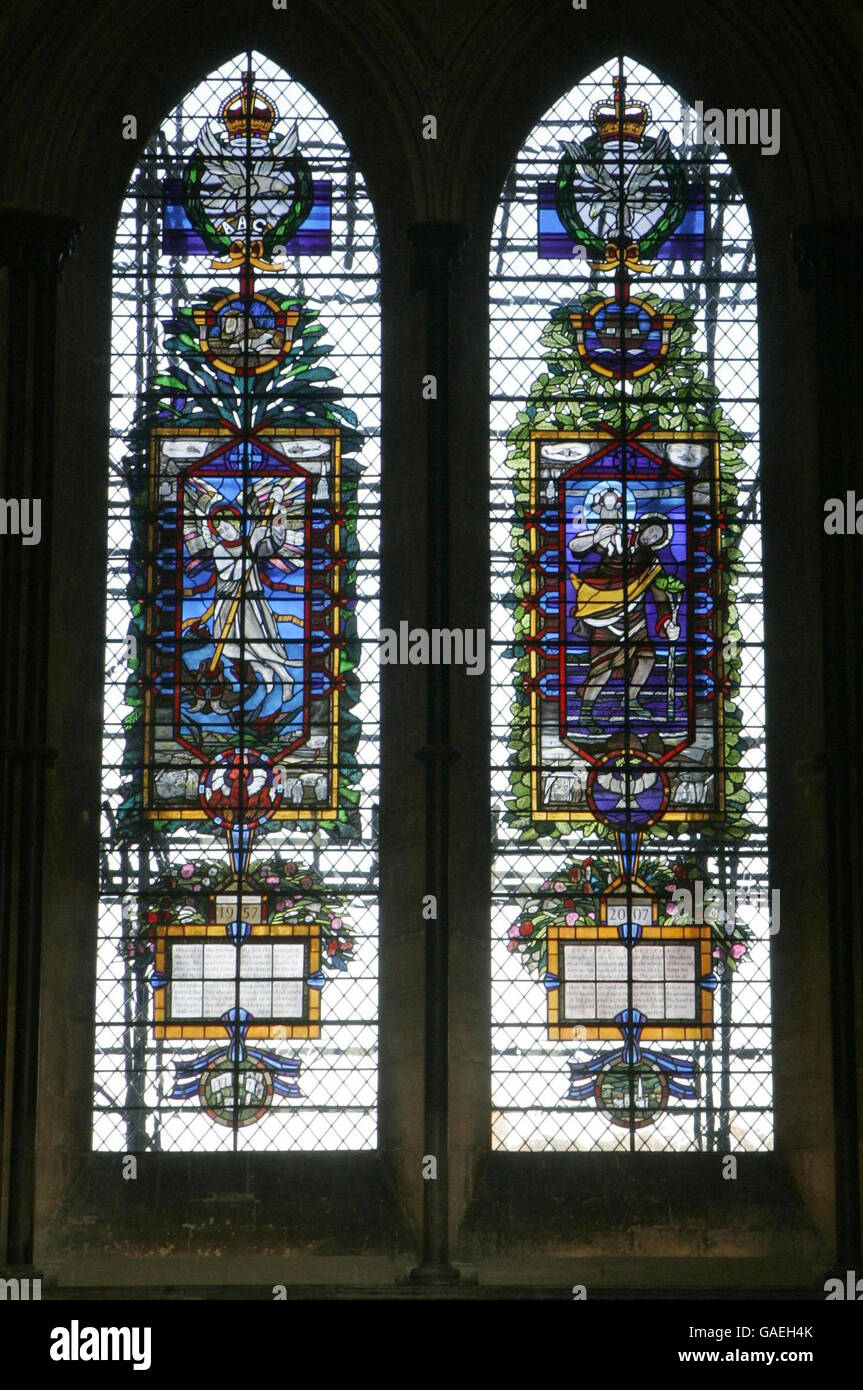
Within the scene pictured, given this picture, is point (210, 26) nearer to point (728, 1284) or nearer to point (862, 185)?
point (862, 185)

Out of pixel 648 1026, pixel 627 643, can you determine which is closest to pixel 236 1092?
pixel 648 1026

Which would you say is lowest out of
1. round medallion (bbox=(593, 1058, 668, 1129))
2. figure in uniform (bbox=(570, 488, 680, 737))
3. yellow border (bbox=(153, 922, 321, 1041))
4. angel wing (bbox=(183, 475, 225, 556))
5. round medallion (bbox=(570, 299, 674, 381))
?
round medallion (bbox=(593, 1058, 668, 1129))

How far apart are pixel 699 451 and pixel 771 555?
23.7 inches

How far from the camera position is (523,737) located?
13.3 m

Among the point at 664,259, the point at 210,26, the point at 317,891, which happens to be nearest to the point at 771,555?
the point at 664,259

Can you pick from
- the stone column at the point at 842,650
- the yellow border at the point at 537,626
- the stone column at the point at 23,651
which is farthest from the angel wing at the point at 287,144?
the stone column at the point at 842,650

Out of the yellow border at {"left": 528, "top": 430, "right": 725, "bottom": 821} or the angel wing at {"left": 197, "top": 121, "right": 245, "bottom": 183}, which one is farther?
the angel wing at {"left": 197, "top": 121, "right": 245, "bottom": 183}

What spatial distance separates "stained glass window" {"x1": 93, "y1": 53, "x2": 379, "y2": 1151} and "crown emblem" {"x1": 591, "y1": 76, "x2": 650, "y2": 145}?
1.14 m

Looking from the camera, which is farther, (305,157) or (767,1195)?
(305,157)

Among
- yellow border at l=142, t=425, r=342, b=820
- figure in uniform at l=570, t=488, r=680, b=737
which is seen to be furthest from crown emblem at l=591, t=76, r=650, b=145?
yellow border at l=142, t=425, r=342, b=820

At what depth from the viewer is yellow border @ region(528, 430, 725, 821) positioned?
1320 centimetres

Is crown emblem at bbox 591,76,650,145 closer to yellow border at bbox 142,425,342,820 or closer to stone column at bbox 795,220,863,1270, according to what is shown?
stone column at bbox 795,220,863,1270

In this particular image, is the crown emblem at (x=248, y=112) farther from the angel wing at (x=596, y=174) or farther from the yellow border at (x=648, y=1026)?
the yellow border at (x=648, y=1026)

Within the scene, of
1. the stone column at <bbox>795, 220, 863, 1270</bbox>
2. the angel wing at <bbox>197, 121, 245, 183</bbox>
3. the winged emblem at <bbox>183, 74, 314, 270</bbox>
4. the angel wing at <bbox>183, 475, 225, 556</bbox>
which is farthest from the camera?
the angel wing at <bbox>197, 121, 245, 183</bbox>
